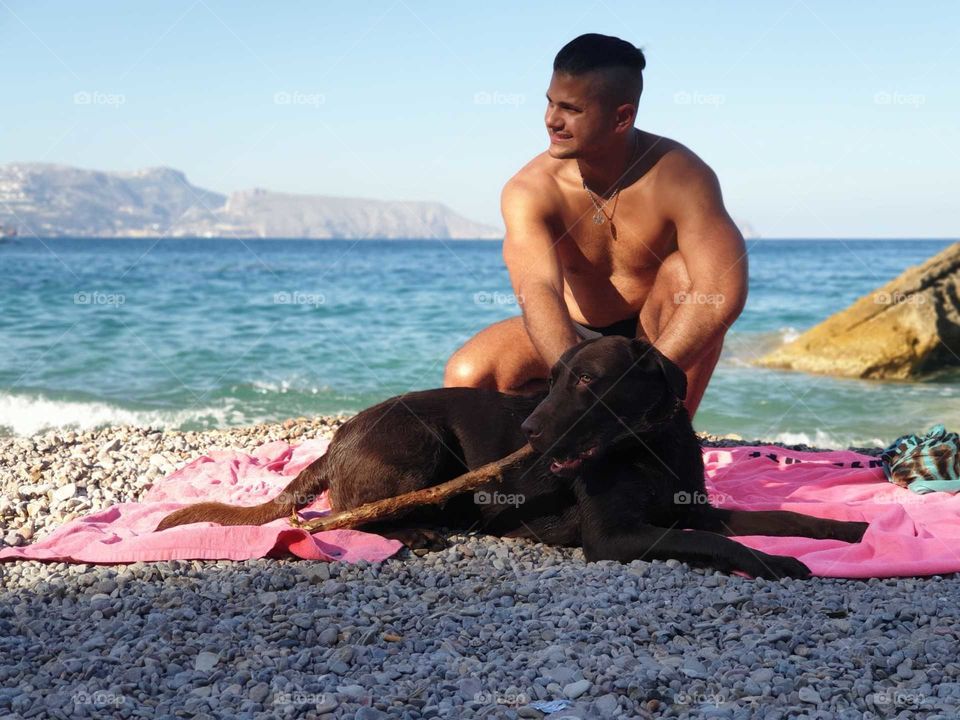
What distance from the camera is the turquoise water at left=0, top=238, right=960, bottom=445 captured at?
10.2 m

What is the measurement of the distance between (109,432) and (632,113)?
5.20 metres

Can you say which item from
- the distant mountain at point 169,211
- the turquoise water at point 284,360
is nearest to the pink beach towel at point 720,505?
the turquoise water at point 284,360

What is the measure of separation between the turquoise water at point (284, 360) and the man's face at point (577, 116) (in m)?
1.93

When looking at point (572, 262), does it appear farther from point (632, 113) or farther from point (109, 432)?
point (109, 432)

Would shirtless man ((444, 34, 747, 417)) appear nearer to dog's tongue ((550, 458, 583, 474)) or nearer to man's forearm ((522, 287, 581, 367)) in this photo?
man's forearm ((522, 287, 581, 367))

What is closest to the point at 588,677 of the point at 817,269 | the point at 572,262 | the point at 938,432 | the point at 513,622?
the point at 513,622

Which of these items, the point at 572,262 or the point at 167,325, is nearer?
the point at 572,262

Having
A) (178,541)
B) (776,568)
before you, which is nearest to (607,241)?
(776,568)

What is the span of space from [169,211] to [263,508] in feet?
326

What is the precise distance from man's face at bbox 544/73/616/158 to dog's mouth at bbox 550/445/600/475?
1.76m

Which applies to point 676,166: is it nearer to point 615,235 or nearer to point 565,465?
point 615,235

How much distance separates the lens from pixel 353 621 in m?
3.31

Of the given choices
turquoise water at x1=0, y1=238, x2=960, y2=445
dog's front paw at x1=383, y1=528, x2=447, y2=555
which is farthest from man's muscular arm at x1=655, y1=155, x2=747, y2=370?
turquoise water at x1=0, y1=238, x2=960, y2=445

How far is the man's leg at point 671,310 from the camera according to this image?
5242mm
